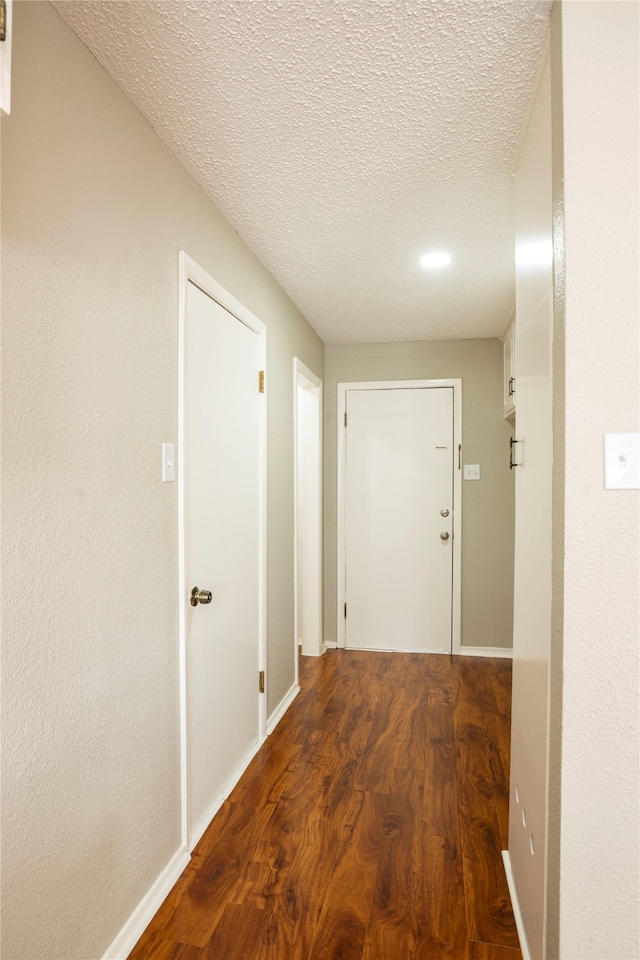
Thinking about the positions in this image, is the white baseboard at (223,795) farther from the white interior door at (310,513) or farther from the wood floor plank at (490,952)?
the white interior door at (310,513)

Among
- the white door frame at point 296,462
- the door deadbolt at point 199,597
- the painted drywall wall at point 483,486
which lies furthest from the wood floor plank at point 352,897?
the painted drywall wall at point 483,486

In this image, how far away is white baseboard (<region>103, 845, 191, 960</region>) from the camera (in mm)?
1414

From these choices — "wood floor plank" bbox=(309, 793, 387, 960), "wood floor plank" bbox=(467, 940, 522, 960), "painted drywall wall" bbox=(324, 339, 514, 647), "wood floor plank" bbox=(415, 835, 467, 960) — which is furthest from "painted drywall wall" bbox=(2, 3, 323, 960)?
"painted drywall wall" bbox=(324, 339, 514, 647)

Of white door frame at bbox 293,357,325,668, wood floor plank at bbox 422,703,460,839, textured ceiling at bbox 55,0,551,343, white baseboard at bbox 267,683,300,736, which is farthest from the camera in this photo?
white door frame at bbox 293,357,325,668

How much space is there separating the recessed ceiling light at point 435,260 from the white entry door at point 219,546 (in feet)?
2.94

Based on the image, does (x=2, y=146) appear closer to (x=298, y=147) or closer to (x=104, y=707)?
(x=298, y=147)

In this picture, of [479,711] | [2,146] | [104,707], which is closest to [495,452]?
[479,711]

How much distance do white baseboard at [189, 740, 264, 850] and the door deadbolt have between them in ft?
2.64

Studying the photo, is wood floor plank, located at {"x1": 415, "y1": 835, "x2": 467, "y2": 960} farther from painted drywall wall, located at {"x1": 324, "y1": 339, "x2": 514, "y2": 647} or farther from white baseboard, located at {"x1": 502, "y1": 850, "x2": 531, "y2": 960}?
painted drywall wall, located at {"x1": 324, "y1": 339, "x2": 514, "y2": 647}

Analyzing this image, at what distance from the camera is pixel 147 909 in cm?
155

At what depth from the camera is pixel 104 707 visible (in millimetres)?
1383

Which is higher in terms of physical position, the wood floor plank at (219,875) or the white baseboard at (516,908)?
the white baseboard at (516,908)

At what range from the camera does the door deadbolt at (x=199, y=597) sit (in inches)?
74.1

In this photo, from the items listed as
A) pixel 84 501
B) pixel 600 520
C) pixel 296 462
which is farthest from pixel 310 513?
pixel 600 520
